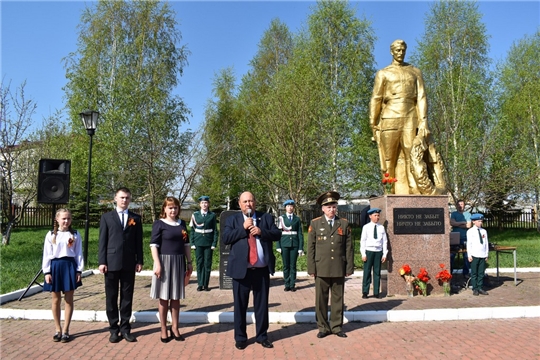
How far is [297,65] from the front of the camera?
2494cm

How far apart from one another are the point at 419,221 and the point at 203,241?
431cm

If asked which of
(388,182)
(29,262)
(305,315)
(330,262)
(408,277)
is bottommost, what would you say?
(305,315)

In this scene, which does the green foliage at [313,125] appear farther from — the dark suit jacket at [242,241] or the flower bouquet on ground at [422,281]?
the dark suit jacket at [242,241]

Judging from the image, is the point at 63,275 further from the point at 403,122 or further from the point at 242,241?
the point at 403,122

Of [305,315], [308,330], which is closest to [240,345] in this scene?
[308,330]

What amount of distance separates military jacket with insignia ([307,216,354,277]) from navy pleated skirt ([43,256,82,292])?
3.10m

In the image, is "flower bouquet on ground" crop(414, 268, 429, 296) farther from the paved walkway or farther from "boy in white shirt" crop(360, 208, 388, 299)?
"boy in white shirt" crop(360, 208, 388, 299)

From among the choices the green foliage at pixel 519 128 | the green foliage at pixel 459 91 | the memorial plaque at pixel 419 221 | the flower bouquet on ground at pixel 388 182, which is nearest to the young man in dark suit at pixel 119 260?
the memorial plaque at pixel 419 221

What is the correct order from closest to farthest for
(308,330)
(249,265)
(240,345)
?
(240,345)
(249,265)
(308,330)

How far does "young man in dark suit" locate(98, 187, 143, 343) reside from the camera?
19.2ft

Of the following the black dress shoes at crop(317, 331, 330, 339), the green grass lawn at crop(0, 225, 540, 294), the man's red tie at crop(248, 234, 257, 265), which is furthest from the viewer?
the green grass lawn at crop(0, 225, 540, 294)

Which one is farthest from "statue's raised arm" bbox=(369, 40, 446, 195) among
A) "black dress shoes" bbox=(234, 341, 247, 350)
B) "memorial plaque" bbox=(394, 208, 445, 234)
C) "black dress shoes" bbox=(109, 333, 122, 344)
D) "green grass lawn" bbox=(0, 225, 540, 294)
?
"black dress shoes" bbox=(109, 333, 122, 344)

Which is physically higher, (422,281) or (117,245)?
(117,245)

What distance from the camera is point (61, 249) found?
19.5 ft
